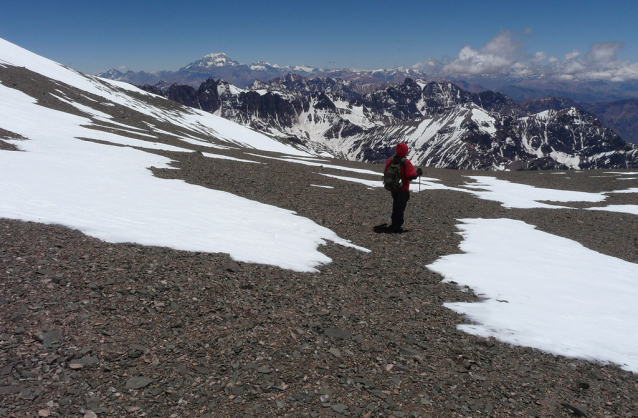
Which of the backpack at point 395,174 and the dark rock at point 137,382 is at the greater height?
the backpack at point 395,174

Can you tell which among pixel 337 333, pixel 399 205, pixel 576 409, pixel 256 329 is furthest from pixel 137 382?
pixel 399 205

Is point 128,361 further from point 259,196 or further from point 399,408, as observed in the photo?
point 259,196

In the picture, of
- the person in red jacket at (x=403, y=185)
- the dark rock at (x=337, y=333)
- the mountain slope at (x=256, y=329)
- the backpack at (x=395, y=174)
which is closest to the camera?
the mountain slope at (x=256, y=329)

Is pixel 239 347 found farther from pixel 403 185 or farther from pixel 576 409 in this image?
pixel 403 185

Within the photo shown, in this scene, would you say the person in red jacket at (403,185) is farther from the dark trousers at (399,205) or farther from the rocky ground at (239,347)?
the rocky ground at (239,347)

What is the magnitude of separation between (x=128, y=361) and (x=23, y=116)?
4453 centimetres

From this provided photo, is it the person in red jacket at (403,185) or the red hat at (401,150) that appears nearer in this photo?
the red hat at (401,150)

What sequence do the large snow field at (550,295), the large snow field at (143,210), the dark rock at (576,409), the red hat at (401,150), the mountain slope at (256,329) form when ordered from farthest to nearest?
the red hat at (401,150) < the large snow field at (143,210) < the large snow field at (550,295) < the dark rock at (576,409) < the mountain slope at (256,329)

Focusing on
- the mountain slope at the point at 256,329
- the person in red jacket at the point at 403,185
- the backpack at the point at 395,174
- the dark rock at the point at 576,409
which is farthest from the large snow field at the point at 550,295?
the backpack at the point at 395,174

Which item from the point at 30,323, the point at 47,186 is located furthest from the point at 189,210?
the point at 30,323

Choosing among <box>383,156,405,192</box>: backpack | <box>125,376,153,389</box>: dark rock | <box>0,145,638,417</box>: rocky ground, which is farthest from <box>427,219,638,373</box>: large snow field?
<box>125,376,153,389</box>: dark rock

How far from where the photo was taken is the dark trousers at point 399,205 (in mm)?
16828

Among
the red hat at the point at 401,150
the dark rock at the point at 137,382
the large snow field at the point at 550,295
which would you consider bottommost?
the dark rock at the point at 137,382

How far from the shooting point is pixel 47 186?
50.3ft
